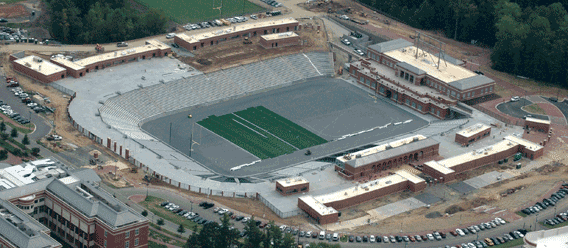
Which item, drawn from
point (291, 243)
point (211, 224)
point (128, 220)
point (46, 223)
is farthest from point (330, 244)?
point (46, 223)

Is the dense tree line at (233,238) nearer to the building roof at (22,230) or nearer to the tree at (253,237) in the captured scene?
the tree at (253,237)

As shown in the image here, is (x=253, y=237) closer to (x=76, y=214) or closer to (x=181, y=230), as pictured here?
(x=181, y=230)

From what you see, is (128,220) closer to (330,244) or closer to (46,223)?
(46,223)

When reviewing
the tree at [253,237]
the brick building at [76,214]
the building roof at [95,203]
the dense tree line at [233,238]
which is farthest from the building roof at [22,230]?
the tree at [253,237]

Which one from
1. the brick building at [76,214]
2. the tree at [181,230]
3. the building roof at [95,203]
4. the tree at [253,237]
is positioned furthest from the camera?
the tree at [181,230]

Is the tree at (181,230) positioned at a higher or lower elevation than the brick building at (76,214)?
lower

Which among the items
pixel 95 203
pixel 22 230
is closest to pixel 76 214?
pixel 95 203

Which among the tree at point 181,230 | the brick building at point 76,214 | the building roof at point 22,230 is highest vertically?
the building roof at point 22,230
